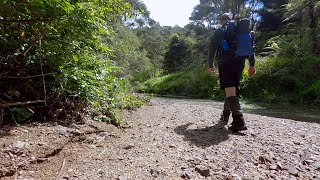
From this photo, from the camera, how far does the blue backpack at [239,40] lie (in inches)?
175

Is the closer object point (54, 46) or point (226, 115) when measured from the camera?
point (54, 46)

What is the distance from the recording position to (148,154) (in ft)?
10.2

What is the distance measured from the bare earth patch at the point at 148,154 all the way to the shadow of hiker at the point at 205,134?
0.5 inches

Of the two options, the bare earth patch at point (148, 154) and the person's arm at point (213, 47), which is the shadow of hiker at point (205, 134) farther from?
the person's arm at point (213, 47)

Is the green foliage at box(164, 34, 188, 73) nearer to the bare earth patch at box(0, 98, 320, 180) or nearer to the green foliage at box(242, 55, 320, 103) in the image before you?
the green foliage at box(242, 55, 320, 103)

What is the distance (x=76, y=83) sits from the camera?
12.7 ft

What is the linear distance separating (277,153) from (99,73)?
9.08 ft

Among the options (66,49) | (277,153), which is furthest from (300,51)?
(66,49)

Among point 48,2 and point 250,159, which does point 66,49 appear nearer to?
point 48,2

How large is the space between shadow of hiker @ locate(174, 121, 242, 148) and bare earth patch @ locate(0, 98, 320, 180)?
1 cm

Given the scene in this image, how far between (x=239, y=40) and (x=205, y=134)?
64.3 inches

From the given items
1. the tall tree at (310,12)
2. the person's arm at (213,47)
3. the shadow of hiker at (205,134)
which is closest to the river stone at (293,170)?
the shadow of hiker at (205,134)

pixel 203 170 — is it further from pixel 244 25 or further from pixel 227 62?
pixel 244 25

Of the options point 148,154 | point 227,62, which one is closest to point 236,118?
→ point 227,62
